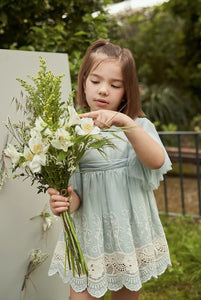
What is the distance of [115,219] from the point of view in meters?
1.56

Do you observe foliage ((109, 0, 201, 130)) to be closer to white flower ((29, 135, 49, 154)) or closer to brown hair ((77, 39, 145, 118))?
brown hair ((77, 39, 145, 118))

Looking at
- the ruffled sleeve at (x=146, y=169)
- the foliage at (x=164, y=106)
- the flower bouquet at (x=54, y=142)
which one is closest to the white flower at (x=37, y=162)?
the flower bouquet at (x=54, y=142)

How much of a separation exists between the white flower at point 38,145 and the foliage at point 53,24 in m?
1.67

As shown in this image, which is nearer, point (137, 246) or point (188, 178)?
point (137, 246)

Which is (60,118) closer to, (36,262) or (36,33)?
(36,262)

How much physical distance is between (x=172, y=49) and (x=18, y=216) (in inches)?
303

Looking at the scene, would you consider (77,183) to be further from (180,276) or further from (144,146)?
(180,276)

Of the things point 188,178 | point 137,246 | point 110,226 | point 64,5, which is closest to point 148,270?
point 137,246

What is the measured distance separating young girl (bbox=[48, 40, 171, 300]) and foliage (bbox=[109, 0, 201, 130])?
663 cm

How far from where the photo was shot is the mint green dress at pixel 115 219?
155 centimetres

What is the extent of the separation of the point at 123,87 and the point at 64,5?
186 centimetres

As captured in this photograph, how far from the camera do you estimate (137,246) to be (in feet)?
5.32

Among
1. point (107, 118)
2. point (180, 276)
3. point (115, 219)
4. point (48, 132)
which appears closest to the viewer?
point (48, 132)

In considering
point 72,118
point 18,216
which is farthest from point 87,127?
point 18,216
